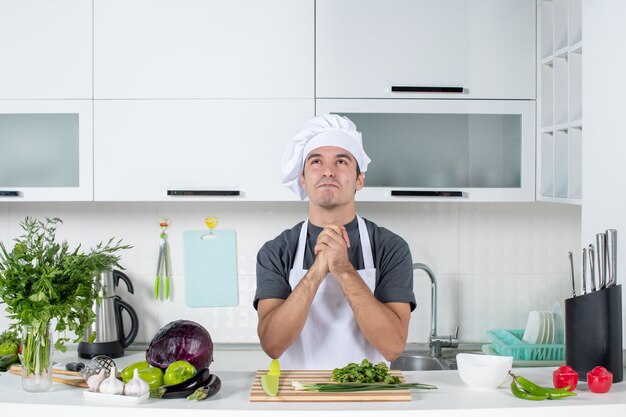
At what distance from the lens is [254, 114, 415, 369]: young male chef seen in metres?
2.31

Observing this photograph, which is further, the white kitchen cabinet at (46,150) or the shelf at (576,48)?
the white kitchen cabinet at (46,150)

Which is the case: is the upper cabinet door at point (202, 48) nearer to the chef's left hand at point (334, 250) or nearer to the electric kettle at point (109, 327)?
the electric kettle at point (109, 327)

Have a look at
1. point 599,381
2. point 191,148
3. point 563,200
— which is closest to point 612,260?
point 599,381

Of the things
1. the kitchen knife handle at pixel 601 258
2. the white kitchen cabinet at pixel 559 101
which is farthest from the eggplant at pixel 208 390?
the white kitchen cabinet at pixel 559 101

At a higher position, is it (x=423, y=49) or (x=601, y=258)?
(x=423, y=49)

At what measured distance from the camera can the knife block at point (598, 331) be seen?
207 cm

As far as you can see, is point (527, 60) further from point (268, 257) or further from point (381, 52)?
point (268, 257)

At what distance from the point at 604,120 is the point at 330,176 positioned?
2.73 feet

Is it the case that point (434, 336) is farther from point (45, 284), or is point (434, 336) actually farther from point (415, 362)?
point (45, 284)

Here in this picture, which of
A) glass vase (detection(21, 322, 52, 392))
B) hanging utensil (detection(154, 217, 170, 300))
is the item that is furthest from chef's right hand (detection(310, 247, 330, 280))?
hanging utensil (detection(154, 217, 170, 300))

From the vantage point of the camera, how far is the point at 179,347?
1.94 m

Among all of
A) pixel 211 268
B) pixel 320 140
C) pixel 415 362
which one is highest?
pixel 320 140

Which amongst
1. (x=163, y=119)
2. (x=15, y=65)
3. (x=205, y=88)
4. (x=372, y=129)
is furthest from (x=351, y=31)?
(x=15, y=65)

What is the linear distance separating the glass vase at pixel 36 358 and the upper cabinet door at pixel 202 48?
51.2 inches
